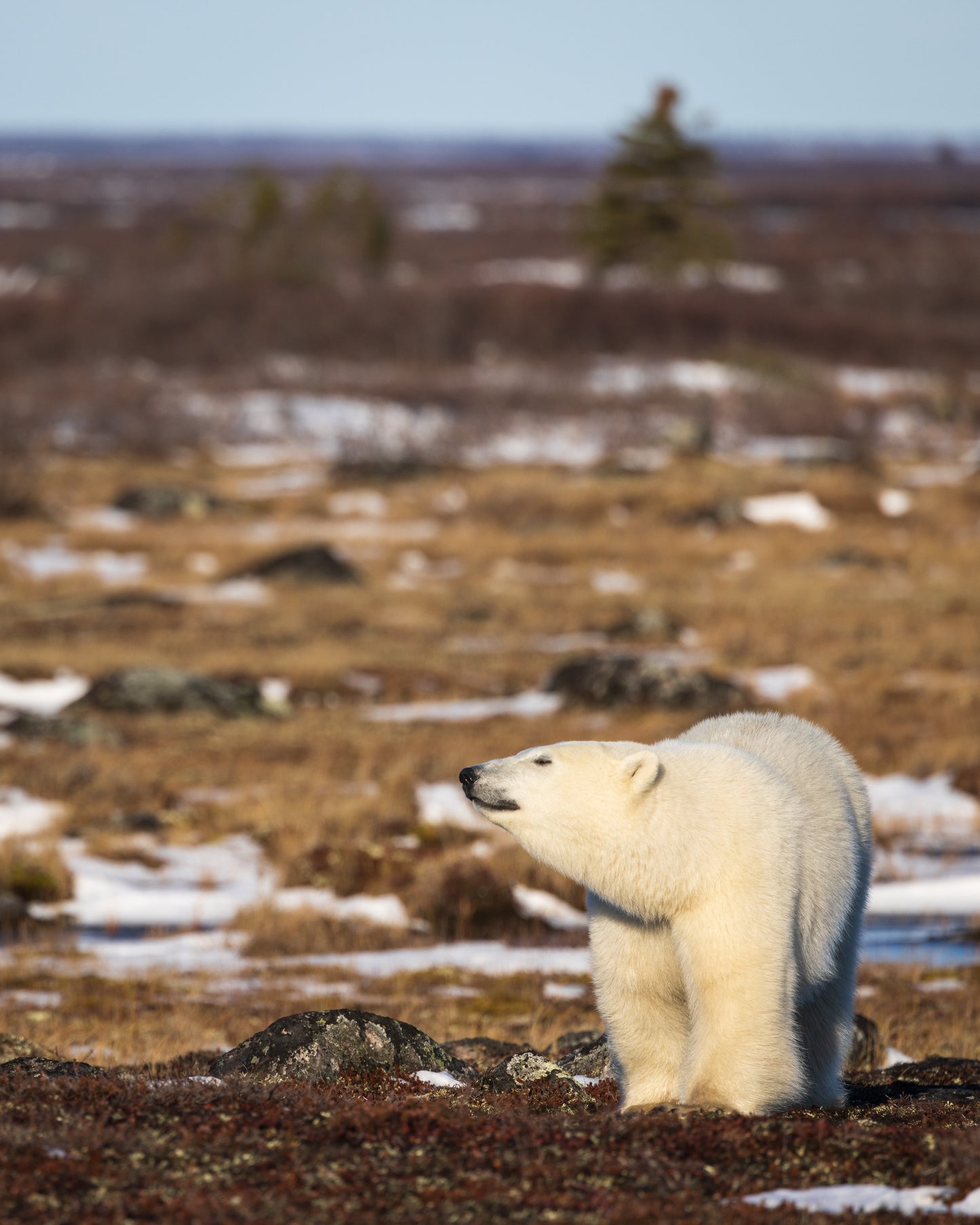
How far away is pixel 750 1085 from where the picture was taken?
4898 mm

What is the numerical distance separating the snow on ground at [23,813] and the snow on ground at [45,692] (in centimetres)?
422

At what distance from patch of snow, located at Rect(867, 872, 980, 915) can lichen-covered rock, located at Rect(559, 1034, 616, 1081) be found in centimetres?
496

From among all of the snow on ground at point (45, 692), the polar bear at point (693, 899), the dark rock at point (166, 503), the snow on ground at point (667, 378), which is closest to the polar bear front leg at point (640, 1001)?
the polar bear at point (693, 899)

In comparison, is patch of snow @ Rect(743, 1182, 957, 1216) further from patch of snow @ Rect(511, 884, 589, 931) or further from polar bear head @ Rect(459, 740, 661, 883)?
patch of snow @ Rect(511, 884, 589, 931)

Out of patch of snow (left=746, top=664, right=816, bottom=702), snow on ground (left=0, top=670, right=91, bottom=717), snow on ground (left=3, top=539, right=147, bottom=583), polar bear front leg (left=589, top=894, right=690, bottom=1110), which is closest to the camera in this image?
polar bear front leg (left=589, top=894, right=690, bottom=1110)

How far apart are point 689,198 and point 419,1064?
65.6 m

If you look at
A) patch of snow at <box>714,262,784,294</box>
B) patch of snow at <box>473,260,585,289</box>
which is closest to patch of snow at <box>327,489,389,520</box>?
patch of snow at <box>714,262,784,294</box>

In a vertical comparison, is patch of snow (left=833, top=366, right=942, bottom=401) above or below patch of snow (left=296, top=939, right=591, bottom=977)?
above

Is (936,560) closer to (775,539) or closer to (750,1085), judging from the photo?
(775,539)

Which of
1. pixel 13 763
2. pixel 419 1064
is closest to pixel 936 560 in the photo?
pixel 13 763

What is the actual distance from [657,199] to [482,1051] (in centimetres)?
6449

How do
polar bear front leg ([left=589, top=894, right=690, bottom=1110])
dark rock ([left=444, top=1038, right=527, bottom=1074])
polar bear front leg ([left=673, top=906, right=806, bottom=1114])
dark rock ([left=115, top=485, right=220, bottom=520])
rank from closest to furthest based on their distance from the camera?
polar bear front leg ([left=673, top=906, right=806, bottom=1114]), polar bear front leg ([left=589, top=894, right=690, bottom=1110]), dark rock ([left=444, top=1038, right=527, bottom=1074]), dark rock ([left=115, top=485, right=220, bottom=520])

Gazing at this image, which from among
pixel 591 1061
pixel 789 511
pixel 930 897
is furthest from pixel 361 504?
pixel 591 1061

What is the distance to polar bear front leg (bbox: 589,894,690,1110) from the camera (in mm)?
5219
